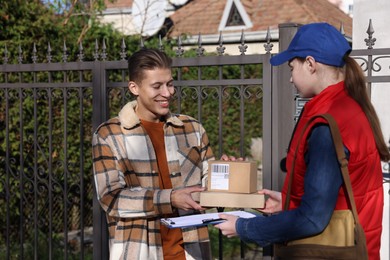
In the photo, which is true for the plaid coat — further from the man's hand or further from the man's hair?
the man's hair

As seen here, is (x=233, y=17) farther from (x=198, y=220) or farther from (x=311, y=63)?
(x=311, y=63)

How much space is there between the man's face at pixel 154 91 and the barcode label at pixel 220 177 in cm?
50

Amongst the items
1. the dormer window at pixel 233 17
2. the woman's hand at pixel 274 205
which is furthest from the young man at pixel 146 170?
the dormer window at pixel 233 17

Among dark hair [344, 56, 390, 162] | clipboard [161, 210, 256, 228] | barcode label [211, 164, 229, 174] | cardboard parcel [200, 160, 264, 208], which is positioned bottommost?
clipboard [161, 210, 256, 228]

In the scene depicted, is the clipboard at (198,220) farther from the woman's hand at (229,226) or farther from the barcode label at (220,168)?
the barcode label at (220,168)

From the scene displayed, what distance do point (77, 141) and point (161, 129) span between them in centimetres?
471

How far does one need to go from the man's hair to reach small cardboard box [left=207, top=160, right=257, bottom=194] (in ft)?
1.95

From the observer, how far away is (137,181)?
3.36 m

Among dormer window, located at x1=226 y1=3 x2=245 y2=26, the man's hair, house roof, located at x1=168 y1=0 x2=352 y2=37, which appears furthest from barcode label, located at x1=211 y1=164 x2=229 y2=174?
dormer window, located at x1=226 y1=3 x2=245 y2=26

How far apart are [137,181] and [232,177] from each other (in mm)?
532

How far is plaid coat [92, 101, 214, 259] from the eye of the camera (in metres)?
3.25

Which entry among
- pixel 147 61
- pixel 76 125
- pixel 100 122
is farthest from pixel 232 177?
pixel 76 125

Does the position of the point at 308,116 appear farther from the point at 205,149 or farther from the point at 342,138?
the point at 205,149

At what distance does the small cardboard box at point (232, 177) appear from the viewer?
305 centimetres
